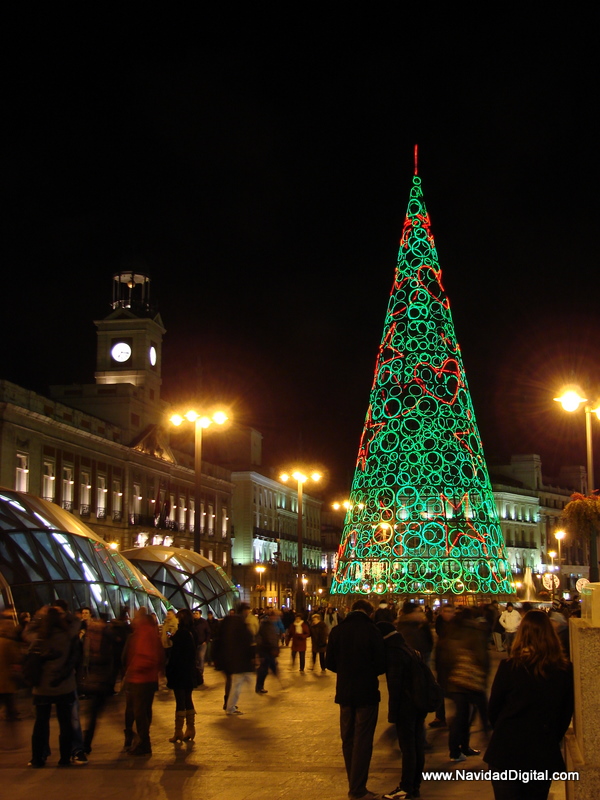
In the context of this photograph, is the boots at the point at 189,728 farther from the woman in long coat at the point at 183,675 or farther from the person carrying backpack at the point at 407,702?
the person carrying backpack at the point at 407,702

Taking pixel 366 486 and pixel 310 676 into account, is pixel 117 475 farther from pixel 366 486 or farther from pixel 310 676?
pixel 310 676

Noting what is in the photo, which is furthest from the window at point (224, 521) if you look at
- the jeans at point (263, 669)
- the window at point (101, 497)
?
the jeans at point (263, 669)

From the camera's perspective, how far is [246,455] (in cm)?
9406

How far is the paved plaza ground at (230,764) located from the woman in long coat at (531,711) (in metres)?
3.24

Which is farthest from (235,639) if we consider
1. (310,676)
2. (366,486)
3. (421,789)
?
(366,486)

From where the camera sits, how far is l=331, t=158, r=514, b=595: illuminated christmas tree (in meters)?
32.7

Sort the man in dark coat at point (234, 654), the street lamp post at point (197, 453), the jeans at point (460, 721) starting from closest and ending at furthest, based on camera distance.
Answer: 1. the jeans at point (460, 721)
2. the man in dark coat at point (234, 654)
3. the street lamp post at point (197, 453)

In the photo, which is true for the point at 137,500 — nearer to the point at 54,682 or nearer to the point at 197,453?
the point at 197,453

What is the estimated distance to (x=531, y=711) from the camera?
5.74 m

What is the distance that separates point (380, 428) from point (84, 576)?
13747mm

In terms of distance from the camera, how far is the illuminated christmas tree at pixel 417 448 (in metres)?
32.7

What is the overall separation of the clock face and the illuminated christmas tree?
127 feet

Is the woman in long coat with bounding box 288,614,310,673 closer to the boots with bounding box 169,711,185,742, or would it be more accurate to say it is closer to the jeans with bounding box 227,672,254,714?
the jeans with bounding box 227,672,254,714

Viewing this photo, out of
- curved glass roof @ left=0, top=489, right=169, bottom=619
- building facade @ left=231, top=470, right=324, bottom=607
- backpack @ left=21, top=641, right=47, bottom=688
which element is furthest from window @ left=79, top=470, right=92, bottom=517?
backpack @ left=21, top=641, right=47, bottom=688
